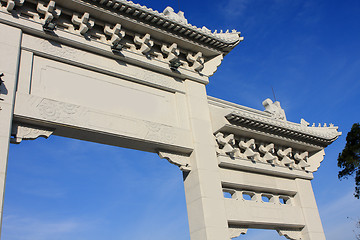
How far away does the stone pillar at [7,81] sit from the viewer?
573 centimetres

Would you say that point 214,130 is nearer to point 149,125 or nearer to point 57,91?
point 149,125

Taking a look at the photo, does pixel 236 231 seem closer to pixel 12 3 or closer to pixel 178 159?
pixel 178 159

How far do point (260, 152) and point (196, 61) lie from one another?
2828 mm

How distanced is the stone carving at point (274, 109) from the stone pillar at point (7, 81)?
7.16 metres

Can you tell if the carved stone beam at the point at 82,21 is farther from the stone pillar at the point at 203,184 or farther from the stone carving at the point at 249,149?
the stone carving at the point at 249,149

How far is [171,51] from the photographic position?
343 inches

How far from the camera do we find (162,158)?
783cm

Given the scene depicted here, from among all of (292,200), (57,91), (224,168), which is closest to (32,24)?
(57,91)

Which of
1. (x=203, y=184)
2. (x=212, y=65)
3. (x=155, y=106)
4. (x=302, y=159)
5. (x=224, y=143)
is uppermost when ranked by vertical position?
(x=212, y=65)

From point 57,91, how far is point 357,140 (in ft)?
35.3

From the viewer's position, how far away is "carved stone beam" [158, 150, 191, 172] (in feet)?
25.7

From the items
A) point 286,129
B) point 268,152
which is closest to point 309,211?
point 268,152

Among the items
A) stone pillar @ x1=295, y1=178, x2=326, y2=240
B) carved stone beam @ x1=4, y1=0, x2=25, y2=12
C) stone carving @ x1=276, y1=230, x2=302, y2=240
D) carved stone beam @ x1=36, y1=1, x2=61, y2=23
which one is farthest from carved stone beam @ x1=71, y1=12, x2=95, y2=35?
stone pillar @ x1=295, y1=178, x2=326, y2=240

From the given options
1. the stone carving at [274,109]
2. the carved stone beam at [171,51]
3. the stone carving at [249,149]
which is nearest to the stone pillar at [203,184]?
the carved stone beam at [171,51]
